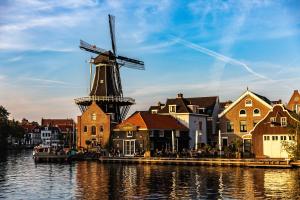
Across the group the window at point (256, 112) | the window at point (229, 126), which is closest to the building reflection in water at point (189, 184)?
the window at point (256, 112)

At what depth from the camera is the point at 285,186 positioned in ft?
113

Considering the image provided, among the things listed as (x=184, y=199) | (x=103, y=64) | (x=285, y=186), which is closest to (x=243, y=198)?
(x=184, y=199)

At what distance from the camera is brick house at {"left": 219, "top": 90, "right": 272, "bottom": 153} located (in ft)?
232

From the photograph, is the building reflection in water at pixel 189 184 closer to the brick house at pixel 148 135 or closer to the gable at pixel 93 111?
the brick house at pixel 148 135

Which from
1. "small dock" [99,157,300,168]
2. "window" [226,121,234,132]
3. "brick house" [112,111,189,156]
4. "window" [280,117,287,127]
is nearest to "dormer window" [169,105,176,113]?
"brick house" [112,111,189,156]

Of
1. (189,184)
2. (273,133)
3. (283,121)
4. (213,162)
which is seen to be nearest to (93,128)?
(213,162)

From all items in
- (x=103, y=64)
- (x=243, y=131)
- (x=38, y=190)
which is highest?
(x=103, y=64)

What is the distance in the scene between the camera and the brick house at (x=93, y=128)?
246 ft

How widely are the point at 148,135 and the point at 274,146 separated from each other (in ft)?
64.0

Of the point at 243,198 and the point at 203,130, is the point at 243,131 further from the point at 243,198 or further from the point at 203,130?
the point at 243,198

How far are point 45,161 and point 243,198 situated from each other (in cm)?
4483

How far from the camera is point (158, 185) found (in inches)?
1427

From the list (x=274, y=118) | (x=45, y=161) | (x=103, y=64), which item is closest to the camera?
(x=274, y=118)

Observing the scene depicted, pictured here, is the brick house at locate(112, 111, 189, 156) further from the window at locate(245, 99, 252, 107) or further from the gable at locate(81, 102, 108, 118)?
the window at locate(245, 99, 252, 107)
